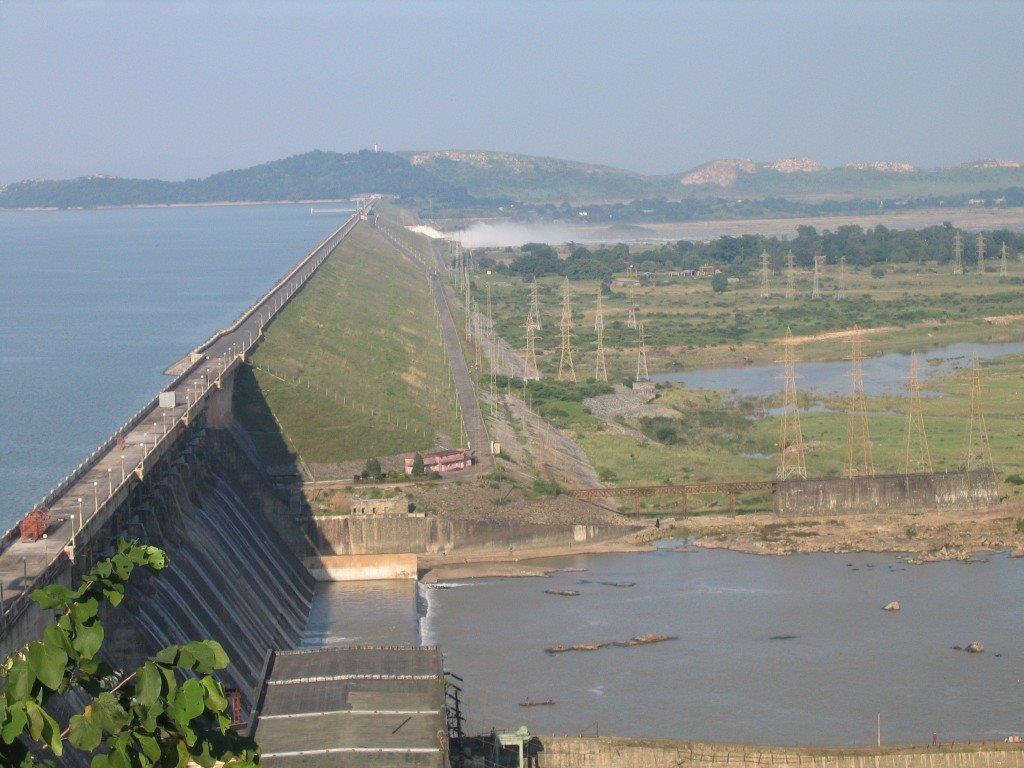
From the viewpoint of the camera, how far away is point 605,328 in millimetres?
109500

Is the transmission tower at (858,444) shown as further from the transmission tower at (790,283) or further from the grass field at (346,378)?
the transmission tower at (790,283)

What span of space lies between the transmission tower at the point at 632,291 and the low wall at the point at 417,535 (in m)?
58.4

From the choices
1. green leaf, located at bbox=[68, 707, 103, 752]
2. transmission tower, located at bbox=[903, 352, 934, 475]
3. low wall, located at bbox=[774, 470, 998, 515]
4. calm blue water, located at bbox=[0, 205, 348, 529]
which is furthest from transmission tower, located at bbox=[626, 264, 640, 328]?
green leaf, located at bbox=[68, 707, 103, 752]

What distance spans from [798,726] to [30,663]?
26.7m

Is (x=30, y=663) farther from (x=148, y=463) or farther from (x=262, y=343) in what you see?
(x=262, y=343)

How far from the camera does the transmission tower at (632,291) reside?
10956 cm

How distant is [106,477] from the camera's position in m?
38.3

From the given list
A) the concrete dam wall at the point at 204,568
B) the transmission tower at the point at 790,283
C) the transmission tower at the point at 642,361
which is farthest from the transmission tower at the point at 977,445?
the transmission tower at the point at 790,283

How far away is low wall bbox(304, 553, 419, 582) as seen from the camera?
4844cm

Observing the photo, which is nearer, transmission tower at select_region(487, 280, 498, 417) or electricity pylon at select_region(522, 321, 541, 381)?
transmission tower at select_region(487, 280, 498, 417)

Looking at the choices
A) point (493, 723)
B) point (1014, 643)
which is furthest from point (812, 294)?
point (493, 723)

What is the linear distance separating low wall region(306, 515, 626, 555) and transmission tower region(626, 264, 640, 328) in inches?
2301

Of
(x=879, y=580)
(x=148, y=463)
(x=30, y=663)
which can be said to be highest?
(x=30, y=663)

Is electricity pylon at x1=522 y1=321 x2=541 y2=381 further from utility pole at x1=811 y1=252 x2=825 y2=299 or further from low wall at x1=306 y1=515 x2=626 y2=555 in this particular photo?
utility pole at x1=811 y1=252 x2=825 y2=299
